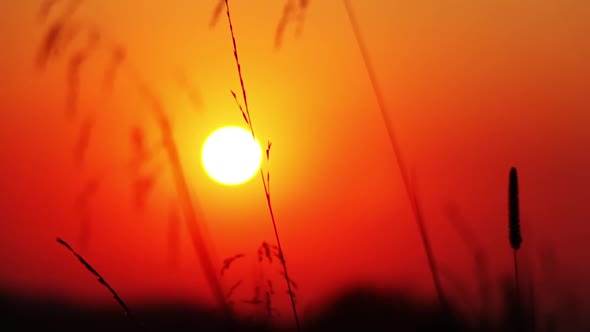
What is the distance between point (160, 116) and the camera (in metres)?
1.01

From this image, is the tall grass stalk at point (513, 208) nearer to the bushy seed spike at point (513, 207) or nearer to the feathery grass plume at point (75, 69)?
the bushy seed spike at point (513, 207)

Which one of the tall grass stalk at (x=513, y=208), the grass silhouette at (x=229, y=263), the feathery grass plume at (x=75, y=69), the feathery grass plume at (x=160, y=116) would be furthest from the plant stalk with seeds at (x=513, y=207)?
the feathery grass plume at (x=75, y=69)

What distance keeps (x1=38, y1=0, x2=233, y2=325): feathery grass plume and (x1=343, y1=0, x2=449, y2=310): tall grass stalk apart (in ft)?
1.33

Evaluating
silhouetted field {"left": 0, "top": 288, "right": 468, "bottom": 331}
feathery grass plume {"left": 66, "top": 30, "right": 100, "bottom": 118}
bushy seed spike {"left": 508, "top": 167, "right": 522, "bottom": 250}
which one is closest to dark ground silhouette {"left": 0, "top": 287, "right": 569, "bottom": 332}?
silhouetted field {"left": 0, "top": 288, "right": 468, "bottom": 331}

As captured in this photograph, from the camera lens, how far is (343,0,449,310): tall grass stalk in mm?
998

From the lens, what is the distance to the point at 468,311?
102cm

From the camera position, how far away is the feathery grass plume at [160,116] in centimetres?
100

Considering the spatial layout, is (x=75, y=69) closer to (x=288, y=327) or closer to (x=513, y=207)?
(x=288, y=327)

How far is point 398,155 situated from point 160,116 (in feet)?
1.57

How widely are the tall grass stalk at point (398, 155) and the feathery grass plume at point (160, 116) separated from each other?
407mm

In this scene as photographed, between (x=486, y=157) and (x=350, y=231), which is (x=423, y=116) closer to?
(x=486, y=157)

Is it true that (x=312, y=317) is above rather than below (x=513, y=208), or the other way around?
below

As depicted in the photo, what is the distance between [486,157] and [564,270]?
277mm

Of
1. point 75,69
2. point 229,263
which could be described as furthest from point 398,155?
point 75,69
